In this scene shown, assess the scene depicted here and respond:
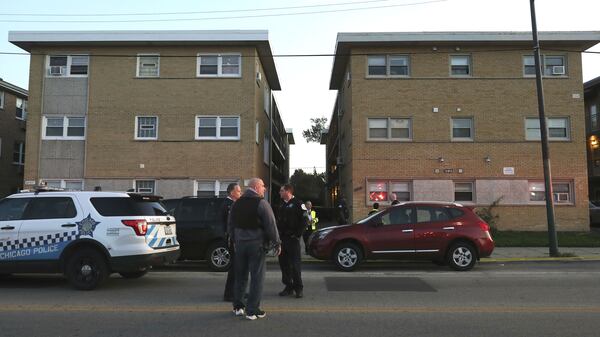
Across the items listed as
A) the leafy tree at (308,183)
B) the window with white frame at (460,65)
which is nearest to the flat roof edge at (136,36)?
the window with white frame at (460,65)

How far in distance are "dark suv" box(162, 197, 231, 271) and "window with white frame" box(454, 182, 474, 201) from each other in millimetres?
13094

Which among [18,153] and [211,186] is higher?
[18,153]

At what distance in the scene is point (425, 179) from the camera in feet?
69.6

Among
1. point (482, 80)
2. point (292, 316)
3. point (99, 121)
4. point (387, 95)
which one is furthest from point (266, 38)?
point (292, 316)

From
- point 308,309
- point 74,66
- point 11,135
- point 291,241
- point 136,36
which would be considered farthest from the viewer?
point 11,135

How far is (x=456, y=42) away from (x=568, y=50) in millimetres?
4933

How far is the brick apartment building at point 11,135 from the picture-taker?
93.0 feet

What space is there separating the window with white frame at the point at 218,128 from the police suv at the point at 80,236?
40.5ft

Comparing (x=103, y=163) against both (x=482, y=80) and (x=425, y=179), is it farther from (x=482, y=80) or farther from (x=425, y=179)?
(x=482, y=80)

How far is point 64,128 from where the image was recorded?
21484 mm

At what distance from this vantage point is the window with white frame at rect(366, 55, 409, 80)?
71.5 ft

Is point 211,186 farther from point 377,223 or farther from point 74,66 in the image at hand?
point 377,223

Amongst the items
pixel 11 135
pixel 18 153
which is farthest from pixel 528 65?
pixel 18 153

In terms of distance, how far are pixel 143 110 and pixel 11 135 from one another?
12927mm
